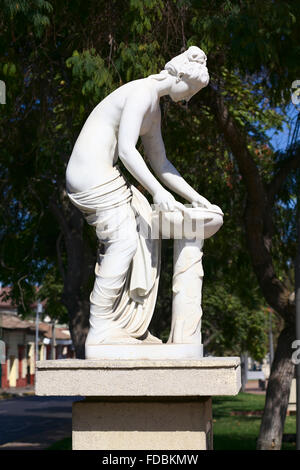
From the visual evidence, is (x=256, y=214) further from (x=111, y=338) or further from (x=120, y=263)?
(x=111, y=338)

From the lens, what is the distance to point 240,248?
1267 centimetres

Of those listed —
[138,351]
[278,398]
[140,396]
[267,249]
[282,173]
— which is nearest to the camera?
[140,396]

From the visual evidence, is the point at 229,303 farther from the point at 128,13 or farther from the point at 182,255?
the point at 182,255

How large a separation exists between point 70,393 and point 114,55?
15.3 ft

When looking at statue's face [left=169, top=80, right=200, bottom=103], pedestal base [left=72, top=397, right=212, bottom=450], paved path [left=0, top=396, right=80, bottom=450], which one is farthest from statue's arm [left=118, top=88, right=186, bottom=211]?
paved path [left=0, top=396, right=80, bottom=450]

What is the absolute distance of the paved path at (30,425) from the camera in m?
14.7

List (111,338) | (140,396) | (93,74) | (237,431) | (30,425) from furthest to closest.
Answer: (30,425), (237,431), (93,74), (111,338), (140,396)

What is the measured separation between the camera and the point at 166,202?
467cm

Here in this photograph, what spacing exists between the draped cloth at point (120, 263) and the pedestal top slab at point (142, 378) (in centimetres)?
41

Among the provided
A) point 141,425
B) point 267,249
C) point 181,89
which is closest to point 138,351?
point 141,425

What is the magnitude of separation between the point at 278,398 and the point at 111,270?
6.14m

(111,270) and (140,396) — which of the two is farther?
(111,270)

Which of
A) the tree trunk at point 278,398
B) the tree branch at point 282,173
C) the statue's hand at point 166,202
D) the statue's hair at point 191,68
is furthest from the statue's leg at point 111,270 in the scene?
the tree trunk at point 278,398

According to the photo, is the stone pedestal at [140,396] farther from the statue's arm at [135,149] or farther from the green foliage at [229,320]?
the green foliage at [229,320]
